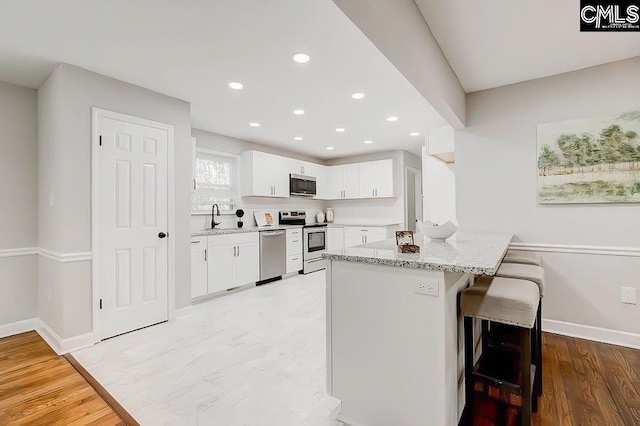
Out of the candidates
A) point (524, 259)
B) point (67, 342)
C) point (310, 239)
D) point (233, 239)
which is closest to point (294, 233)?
point (310, 239)

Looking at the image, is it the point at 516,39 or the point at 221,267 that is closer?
the point at 516,39

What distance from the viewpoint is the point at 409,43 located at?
187 cm

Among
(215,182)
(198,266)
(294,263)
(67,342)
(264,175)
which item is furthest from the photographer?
(294,263)

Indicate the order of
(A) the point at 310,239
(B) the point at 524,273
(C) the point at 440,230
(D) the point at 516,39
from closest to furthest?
(B) the point at 524,273, (C) the point at 440,230, (D) the point at 516,39, (A) the point at 310,239

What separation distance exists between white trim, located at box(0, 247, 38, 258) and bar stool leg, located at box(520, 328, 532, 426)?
428 cm

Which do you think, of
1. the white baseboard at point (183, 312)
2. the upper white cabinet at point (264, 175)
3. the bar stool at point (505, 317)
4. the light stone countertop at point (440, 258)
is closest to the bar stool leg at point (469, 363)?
the bar stool at point (505, 317)

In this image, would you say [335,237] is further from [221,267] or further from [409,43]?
[409,43]

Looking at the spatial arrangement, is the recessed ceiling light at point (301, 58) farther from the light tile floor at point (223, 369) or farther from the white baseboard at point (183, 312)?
the white baseboard at point (183, 312)

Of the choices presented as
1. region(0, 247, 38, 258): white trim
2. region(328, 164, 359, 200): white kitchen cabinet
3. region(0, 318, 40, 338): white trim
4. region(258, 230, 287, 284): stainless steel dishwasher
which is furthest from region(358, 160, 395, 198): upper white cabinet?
region(0, 318, 40, 338): white trim

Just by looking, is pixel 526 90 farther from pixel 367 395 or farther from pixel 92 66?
pixel 92 66

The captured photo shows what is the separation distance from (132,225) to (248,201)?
2.43m

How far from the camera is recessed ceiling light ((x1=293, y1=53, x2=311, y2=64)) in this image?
241cm

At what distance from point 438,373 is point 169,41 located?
8.98ft

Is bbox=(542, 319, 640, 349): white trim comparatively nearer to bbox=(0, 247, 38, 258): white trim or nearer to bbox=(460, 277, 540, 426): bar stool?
bbox=(460, 277, 540, 426): bar stool
